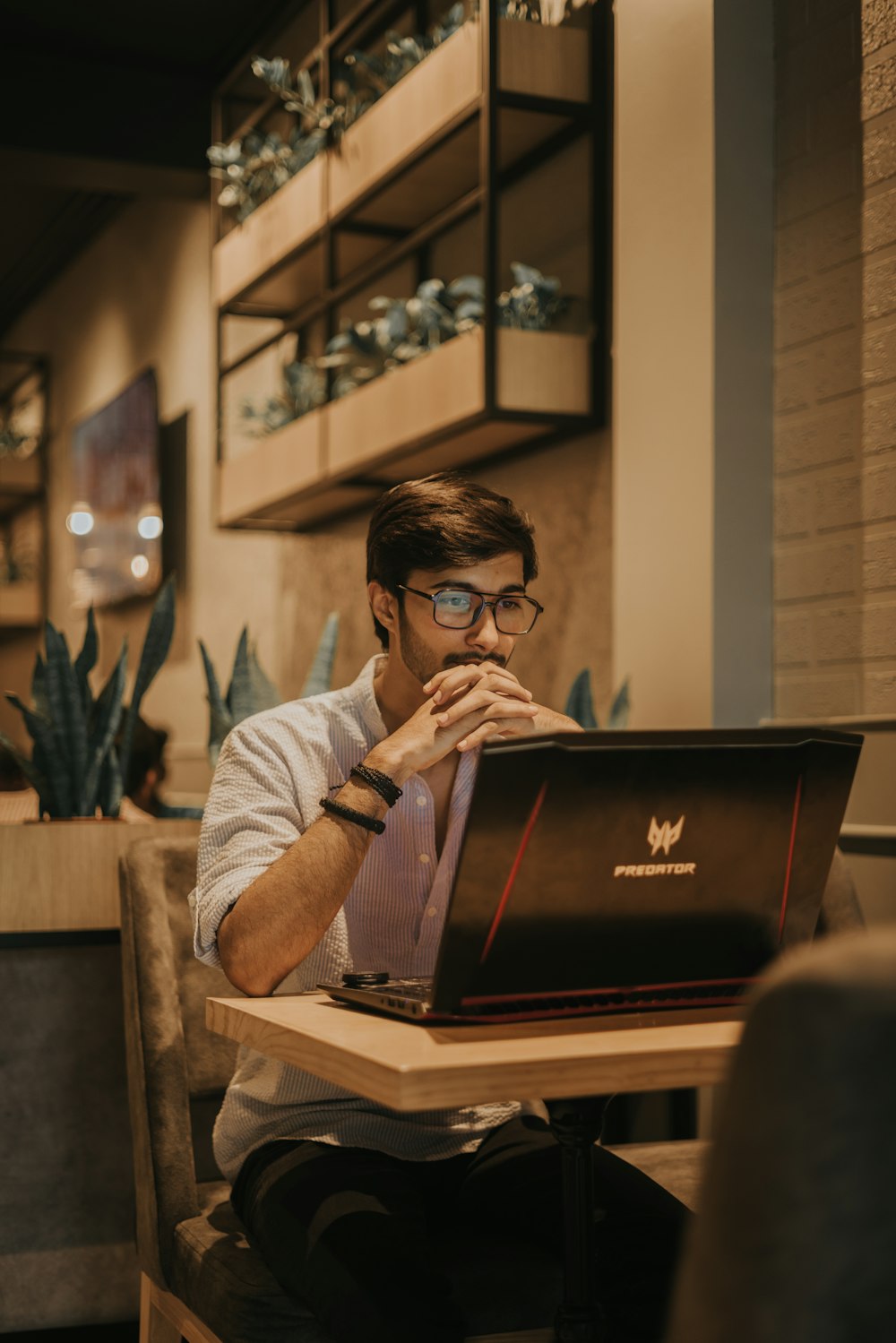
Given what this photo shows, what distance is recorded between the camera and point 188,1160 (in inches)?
63.7

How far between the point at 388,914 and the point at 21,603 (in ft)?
25.0

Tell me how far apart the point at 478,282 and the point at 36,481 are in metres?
6.09

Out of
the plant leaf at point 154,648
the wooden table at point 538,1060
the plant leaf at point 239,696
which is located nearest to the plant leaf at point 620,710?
the plant leaf at point 239,696

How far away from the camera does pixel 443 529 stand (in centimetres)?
163

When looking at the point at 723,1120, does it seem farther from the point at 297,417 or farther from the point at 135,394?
the point at 135,394

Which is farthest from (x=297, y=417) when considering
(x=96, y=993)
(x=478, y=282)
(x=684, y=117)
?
(x=96, y=993)

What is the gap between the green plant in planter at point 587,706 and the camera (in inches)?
103

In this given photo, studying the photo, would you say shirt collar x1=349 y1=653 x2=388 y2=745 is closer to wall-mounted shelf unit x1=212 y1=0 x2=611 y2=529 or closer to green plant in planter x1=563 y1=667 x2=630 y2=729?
green plant in planter x1=563 y1=667 x2=630 y2=729

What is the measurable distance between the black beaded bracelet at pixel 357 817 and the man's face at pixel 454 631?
0.23 meters

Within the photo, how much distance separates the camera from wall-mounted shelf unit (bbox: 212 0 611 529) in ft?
10.2

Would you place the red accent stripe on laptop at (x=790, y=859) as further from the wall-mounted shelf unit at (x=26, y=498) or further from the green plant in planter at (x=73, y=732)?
the wall-mounted shelf unit at (x=26, y=498)

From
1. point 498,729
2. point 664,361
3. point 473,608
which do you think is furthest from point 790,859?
point 664,361

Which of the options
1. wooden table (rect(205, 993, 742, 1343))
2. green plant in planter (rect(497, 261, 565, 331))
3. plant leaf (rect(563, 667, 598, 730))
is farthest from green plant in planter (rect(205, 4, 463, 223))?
wooden table (rect(205, 993, 742, 1343))

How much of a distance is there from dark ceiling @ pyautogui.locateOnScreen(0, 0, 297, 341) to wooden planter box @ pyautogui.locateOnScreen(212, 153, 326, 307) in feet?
2.55
